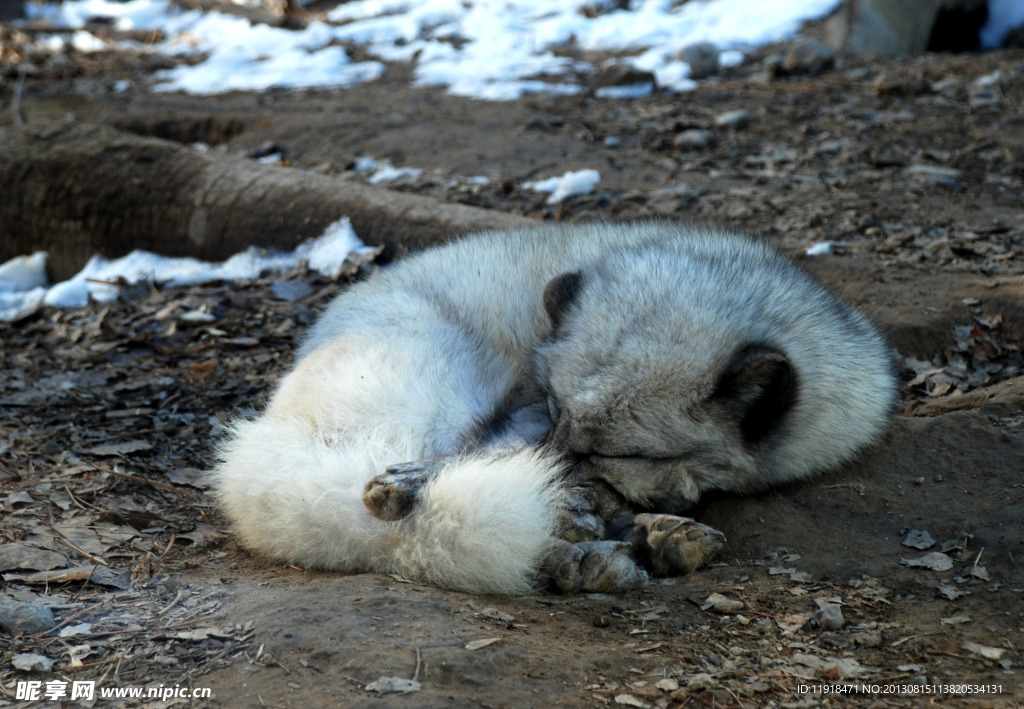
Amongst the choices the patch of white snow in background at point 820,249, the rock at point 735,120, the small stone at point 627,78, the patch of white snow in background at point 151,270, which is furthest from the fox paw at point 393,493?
the small stone at point 627,78

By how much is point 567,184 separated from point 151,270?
3.22 m

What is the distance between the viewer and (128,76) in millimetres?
13078

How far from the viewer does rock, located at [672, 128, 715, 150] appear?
761 centimetres

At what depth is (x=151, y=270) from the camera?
20.6 ft

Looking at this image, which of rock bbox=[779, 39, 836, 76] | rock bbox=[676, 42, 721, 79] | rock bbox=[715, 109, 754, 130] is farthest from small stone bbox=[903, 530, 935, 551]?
rock bbox=[676, 42, 721, 79]

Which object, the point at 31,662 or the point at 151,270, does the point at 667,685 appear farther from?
the point at 151,270

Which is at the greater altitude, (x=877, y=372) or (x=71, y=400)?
(x=877, y=372)

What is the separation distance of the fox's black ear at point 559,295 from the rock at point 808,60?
7.88 m

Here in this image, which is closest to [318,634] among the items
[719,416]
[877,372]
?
[719,416]

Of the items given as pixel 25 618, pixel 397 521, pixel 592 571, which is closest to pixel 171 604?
pixel 25 618

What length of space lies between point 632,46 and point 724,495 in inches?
413

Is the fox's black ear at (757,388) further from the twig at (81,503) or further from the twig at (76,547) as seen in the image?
the twig at (81,503)

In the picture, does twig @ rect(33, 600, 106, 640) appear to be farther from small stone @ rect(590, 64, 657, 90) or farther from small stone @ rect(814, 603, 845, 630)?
small stone @ rect(590, 64, 657, 90)

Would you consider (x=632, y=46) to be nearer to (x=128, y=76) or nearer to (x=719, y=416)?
(x=128, y=76)
